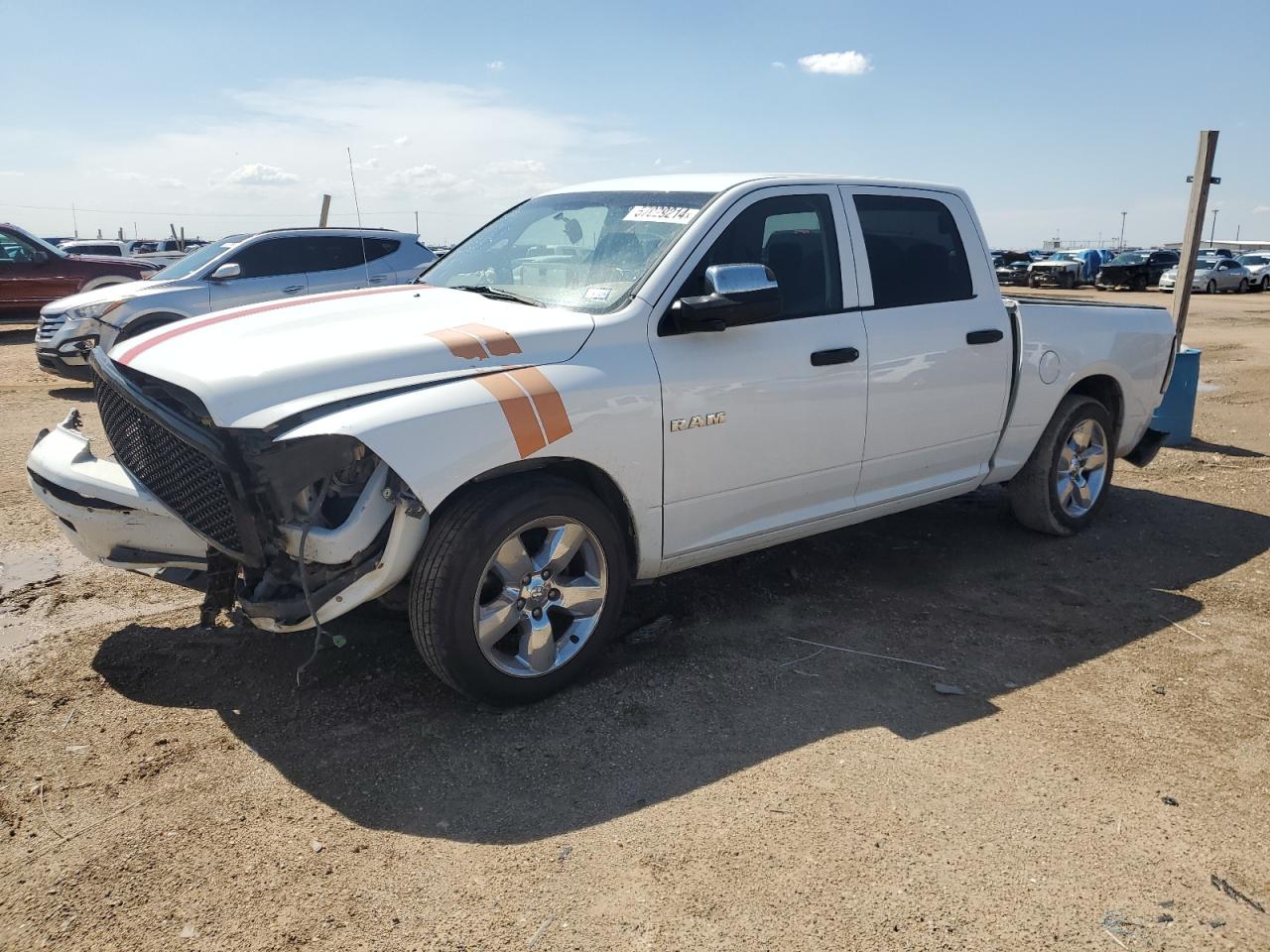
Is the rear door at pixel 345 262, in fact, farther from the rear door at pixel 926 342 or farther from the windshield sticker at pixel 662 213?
the rear door at pixel 926 342

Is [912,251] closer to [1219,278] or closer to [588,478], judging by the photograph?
[588,478]

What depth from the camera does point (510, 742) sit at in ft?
11.2

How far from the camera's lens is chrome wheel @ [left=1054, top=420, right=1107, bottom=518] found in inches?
226

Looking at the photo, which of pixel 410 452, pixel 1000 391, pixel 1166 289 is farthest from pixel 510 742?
pixel 1166 289

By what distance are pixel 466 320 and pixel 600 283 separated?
600 millimetres

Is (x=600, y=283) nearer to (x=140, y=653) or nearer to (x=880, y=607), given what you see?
(x=880, y=607)

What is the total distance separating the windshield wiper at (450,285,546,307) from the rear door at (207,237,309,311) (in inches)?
269

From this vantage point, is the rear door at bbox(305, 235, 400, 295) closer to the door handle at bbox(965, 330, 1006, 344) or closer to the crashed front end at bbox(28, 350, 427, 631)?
the crashed front end at bbox(28, 350, 427, 631)

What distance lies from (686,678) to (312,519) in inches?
63.0

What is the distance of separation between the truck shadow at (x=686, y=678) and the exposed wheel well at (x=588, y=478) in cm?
58

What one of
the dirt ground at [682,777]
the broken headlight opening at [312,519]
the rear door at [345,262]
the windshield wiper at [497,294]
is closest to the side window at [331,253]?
the rear door at [345,262]

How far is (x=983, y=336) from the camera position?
16.1 ft

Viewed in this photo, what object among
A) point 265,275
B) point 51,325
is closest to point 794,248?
point 265,275

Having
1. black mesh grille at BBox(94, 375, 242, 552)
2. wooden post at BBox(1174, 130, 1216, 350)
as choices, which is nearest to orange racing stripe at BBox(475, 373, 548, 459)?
black mesh grille at BBox(94, 375, 242, 552)
